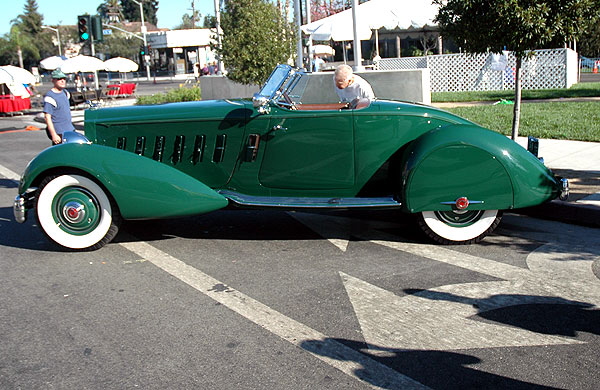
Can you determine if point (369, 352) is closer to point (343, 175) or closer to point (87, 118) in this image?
point (343, 175)

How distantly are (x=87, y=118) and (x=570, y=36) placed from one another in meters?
5.30

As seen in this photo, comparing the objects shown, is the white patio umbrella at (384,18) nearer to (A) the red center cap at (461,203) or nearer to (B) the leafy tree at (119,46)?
(A) the red center cap at (461,203)

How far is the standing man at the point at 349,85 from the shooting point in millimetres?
6891

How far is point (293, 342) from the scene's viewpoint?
3.96 meters

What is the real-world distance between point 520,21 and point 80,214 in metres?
4.97

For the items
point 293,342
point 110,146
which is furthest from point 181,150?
point 293,342

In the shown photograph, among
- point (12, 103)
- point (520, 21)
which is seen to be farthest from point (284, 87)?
point (12, 103)

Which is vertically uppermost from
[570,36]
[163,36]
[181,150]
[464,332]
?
[163,36]

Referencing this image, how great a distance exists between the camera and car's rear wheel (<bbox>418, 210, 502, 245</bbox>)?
230 inches

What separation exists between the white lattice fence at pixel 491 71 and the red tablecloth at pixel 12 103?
1463 centimetres

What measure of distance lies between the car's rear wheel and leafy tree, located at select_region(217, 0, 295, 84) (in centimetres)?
1003

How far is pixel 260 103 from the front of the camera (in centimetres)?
592

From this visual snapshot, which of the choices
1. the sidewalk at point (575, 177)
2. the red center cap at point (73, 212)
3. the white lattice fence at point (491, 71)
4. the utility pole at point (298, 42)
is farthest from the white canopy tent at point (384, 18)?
the red center cap at point (73, 212)

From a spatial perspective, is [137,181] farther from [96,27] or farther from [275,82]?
[96,27]
